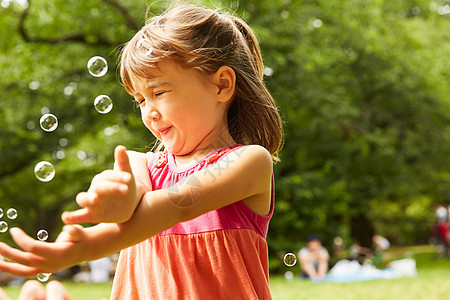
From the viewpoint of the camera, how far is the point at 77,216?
1256 mm

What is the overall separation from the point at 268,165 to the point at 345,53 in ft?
52.2

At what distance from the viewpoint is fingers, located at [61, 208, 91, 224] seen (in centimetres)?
124

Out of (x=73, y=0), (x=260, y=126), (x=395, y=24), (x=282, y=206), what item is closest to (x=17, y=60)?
(x=73, y=0)

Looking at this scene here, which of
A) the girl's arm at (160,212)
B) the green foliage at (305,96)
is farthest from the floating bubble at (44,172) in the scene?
the green foliage at (305,96)

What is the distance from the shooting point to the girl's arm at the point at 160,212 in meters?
1.25

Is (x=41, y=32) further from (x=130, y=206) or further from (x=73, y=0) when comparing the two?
(x=130, y=206)

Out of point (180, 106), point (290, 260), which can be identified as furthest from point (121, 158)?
point (290, 260)

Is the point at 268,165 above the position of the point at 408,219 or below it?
above

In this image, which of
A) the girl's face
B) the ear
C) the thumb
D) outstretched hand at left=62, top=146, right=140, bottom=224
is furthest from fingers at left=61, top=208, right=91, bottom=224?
the ear

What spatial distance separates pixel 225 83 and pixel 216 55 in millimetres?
95

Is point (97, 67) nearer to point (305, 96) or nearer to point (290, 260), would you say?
point (290, 260)

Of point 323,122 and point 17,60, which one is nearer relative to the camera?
point 17,60

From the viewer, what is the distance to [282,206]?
52.7 ft

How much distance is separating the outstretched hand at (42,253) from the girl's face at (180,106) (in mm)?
580
